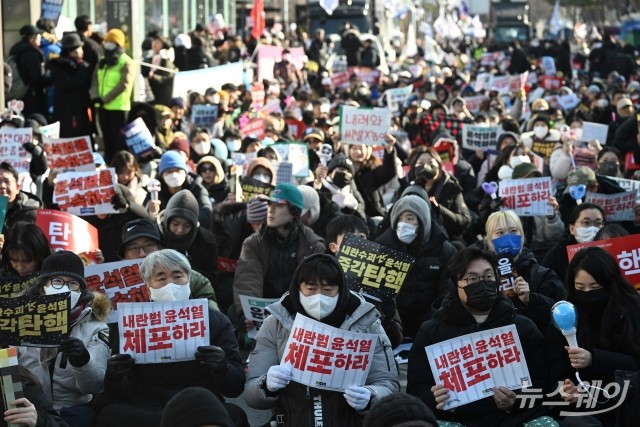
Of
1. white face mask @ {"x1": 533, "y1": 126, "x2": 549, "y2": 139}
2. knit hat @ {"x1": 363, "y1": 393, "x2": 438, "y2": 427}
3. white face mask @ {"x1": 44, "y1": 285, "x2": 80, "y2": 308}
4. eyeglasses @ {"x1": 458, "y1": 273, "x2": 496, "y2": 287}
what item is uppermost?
knit hat @ {"x1": 363, "y1": 393, "x2": 438, "y2": 427}

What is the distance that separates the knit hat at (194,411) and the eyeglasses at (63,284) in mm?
2700

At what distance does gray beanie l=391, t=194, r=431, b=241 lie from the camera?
9.66 m

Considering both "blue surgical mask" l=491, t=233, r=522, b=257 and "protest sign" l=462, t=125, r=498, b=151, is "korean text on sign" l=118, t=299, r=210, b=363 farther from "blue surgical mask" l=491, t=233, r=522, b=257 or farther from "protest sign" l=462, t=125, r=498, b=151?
"protest sign" l=462, t=125, r=498, b=151

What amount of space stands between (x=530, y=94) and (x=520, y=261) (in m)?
18.5

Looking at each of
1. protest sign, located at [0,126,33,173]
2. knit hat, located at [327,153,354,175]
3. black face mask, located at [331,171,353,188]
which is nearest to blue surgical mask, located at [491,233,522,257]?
black face mask, located at [331,171,353,188]

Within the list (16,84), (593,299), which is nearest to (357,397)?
(593,299)

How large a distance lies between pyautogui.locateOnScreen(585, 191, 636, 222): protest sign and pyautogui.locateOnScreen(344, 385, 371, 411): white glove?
500 centimetres

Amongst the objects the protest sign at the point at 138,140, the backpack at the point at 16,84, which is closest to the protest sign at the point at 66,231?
the protest sign at the point at 138,140

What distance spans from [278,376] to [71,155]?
668cm

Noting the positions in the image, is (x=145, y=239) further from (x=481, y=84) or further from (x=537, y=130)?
(x=481, y=84)

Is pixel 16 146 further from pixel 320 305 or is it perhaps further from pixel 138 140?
pixel 320 305

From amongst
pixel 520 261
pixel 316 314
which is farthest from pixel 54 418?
pixel 520 261

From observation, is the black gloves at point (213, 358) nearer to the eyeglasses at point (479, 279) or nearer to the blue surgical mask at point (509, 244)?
the eyeglasses at point (479, 279)

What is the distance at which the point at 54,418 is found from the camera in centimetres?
653
